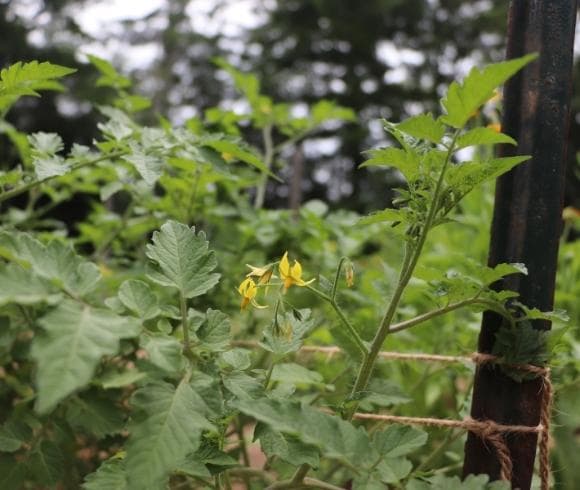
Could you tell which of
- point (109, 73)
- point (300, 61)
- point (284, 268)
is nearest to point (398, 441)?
point (284, 268)

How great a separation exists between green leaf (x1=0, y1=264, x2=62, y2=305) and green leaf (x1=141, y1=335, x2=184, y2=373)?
0.31 feet

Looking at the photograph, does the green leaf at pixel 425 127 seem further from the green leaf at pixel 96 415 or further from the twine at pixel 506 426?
the green leaf at pixel 96 415

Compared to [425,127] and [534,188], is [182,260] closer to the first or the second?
[425,127]

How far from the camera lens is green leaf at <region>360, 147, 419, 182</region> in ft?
2.10

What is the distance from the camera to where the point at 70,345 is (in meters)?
0.47

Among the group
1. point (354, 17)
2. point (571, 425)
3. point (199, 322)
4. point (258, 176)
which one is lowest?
point (571, 425)

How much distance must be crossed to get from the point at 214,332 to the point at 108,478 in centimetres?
19

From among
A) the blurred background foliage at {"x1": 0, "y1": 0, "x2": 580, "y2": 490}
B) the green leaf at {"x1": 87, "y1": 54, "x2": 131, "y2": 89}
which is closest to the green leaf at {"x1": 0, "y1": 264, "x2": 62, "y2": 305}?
the green leaf at {"x1": 87, "y1": 54, "x2": 131, "y2": 89}

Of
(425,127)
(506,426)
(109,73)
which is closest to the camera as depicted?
(425,127)

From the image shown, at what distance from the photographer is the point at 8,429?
0.75m

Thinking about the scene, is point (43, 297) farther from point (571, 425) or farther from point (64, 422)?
point (571, 425)

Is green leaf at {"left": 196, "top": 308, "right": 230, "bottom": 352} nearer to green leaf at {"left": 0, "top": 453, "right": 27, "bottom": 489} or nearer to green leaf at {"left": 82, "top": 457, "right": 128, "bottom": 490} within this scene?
green leaf at {"left": 82, "top": 457, "right": 128, "bottom": 490}

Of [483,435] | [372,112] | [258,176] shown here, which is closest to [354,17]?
[372,112]

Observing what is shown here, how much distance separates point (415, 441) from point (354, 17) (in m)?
11.7
